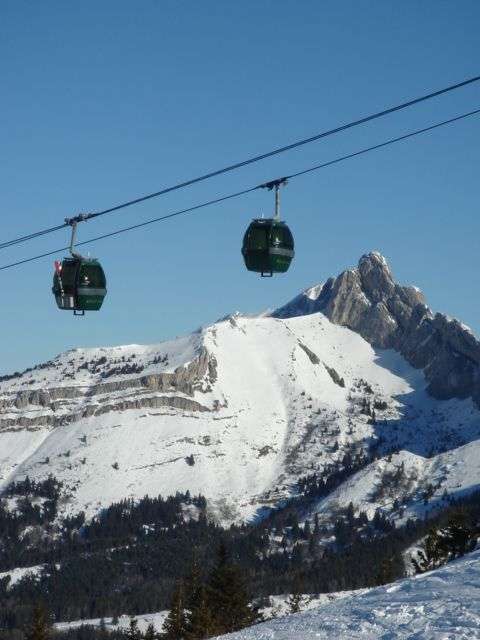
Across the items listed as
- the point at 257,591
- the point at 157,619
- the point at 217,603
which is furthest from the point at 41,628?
the point at 257,591

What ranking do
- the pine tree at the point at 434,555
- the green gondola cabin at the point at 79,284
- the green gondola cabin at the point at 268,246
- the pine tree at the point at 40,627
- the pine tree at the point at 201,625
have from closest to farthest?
the green gondola cabin at the point at 268,246 → the green gondola cabin at the point at 79,284 → the pine tree at the point at 201,625 → the pine tree at the point at 40,627 → the pine tree at the point at 434,555

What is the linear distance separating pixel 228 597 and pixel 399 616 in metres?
55.9

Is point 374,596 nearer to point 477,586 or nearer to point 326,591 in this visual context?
point 477,586

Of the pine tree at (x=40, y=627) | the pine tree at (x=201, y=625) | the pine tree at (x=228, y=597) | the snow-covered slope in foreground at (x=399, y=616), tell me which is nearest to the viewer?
the snow-covered slope in foreground at (x=399, y=616)

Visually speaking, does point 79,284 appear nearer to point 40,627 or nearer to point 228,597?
point 40,627

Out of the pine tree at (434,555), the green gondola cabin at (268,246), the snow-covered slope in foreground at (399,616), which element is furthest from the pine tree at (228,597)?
the green gondola cabin at (268,246)

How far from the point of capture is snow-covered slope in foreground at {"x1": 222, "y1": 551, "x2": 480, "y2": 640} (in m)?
23.4

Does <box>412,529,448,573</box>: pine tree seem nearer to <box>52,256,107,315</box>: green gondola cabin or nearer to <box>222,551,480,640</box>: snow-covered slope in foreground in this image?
<box>222,551,480,640</box>: snow-covered slope in foreground

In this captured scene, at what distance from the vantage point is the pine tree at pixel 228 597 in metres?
76.7

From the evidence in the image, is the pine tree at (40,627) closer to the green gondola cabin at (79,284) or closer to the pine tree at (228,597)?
the pine tree at (228,597)

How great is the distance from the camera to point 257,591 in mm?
195500

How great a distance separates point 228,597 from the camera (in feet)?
259

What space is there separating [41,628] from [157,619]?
116 metres

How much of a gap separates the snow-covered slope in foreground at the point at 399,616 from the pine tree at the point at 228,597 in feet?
156
